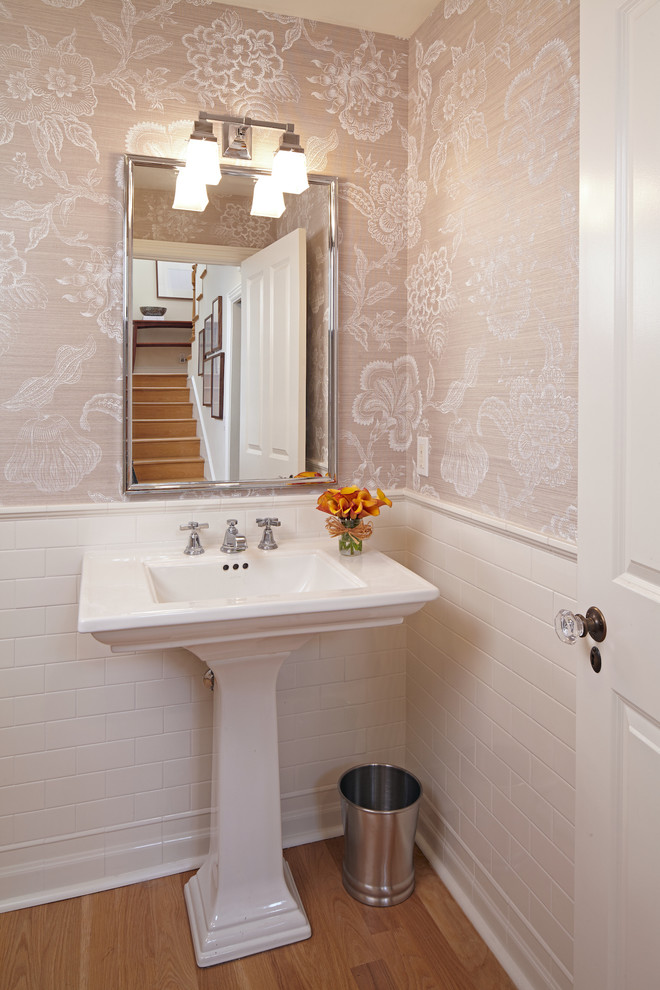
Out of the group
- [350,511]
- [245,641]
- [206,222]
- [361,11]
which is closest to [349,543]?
[350,511]

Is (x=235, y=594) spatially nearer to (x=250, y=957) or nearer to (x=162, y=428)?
(x=162, y=428)

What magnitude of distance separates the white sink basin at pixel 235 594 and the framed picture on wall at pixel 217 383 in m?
0.42

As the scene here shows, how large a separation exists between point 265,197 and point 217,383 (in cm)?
57

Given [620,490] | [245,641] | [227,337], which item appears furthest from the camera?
[227,337]

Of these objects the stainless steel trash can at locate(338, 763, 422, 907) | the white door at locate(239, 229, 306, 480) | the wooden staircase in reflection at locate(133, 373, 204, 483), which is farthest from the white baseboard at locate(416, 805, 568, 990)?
the wooden staircase in reflection at locate(133, 373, 204, 483)

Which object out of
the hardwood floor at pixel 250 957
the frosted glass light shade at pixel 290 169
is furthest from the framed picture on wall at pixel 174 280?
the hardwood floor at pixel 250 957

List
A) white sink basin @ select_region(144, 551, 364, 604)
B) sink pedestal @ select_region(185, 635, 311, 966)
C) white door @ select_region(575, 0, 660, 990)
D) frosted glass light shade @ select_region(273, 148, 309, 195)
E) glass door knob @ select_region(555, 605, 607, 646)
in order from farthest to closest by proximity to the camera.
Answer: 1. frosted glass light shade @ select_region(273, 148, 309, 195)
2. white sink basin @ select_region(144, 551, 364, 604)
3. sink pedestal @ select_region(185, 635, 311, 966)
4. glass door knob @ select_region(555, 605, 607, 646)
5. white door @ select_region(575, 0, 660, 990)

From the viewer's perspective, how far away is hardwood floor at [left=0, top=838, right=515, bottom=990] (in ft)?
5.33

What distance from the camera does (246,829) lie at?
1.75 m

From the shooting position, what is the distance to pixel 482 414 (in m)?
1.73

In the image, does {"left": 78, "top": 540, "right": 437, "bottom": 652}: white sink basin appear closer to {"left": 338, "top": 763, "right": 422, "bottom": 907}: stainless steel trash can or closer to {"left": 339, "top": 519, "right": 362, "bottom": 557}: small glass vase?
{"left": 339, "top": 519, "right": 362, "bottom": 557}: small glass vase

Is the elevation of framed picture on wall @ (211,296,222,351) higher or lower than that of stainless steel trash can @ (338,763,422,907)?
higher

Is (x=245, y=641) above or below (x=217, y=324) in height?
below

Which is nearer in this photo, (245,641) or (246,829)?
(245,641)
